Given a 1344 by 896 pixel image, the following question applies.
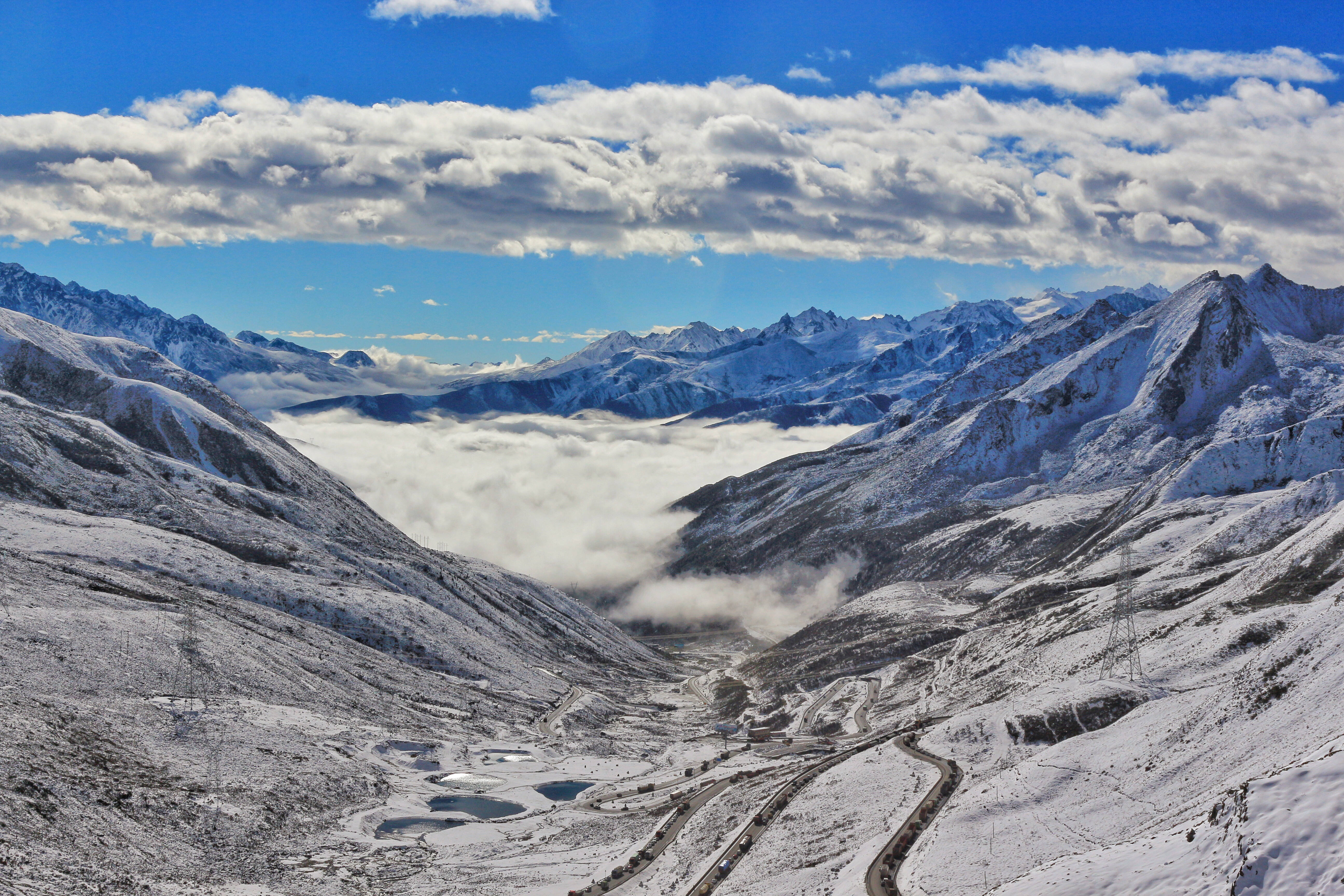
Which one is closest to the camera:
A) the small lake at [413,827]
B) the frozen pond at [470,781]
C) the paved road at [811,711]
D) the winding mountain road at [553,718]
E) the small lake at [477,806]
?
the small lake at [413,827]

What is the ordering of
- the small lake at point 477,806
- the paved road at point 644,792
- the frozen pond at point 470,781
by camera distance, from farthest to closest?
the frozen pond at point 470,781, the paved road at point 644,792, the small lake at point 477,806

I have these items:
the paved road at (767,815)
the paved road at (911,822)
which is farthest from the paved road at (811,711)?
the paved road at (911,822)

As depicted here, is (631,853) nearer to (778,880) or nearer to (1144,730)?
(778,880)

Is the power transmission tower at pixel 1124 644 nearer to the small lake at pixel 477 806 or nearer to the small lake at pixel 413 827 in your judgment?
the small lake at pixel 477 806

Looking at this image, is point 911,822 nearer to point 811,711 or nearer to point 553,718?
point 811,711

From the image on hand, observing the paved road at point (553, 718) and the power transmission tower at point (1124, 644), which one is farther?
the paved road at point (553, 718)

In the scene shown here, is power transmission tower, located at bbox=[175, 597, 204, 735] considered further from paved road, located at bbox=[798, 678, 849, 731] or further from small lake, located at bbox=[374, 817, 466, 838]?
paved road, located at bbox=[798, 678, 849, 731]
